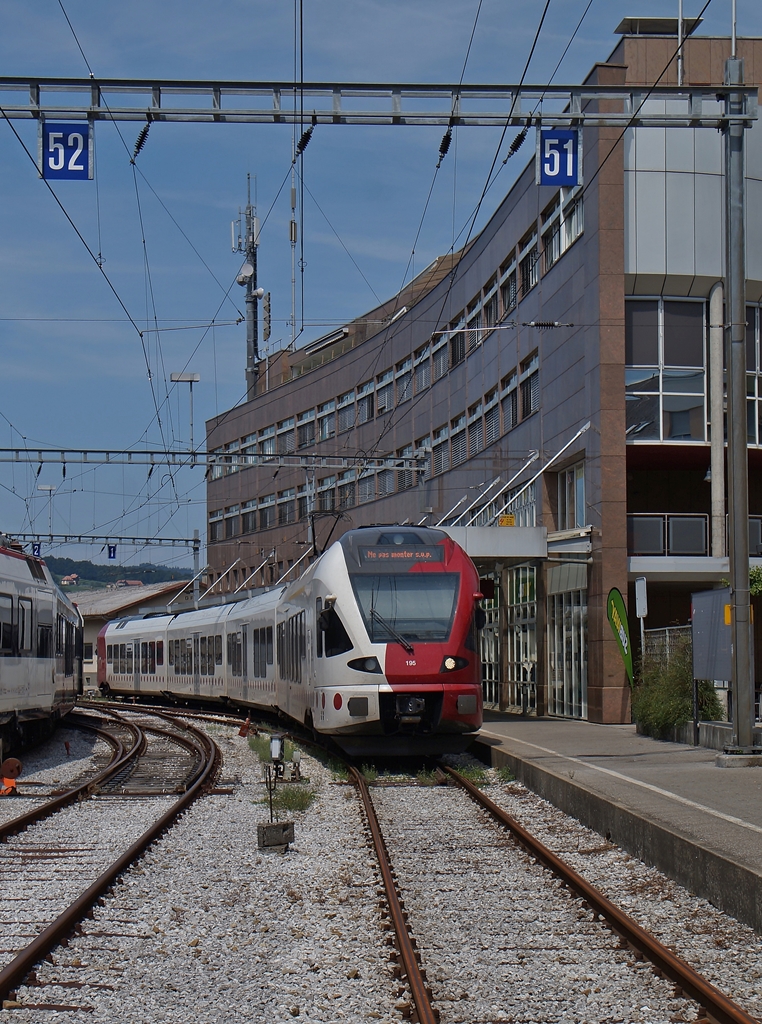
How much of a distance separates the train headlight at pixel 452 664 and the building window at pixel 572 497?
1190cm

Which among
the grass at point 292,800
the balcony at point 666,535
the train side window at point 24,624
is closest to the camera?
the grass at point 292,800

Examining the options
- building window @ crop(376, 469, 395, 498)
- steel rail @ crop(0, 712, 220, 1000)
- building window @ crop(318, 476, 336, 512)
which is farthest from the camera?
building window @ crop(318, 476, 336, 512)

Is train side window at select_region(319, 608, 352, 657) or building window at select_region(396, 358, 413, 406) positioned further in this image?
building window at select_region(396, 358, 413, 406)

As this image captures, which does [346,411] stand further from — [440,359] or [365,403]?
[440,359]

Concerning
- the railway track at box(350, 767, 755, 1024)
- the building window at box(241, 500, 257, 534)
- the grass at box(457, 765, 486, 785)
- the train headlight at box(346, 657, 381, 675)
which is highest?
the building window at box(241, 500, 257, 534)

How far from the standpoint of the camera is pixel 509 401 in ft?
113

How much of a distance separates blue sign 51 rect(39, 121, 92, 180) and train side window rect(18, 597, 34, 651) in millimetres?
6816

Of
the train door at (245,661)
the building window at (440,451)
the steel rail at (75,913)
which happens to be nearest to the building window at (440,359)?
the building window at (440,451)

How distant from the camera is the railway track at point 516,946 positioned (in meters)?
6.00

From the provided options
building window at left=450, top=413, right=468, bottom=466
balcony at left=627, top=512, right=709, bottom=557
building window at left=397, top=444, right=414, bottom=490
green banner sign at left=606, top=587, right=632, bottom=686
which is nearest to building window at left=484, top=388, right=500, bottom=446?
building window at left=450, top=413, right=468, bottom=466

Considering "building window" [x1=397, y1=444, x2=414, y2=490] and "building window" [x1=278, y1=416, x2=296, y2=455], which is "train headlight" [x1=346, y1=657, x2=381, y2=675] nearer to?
"building window" [x1=397, y1=444, x2=414, y2=490]

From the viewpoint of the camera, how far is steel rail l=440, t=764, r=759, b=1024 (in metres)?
5.75

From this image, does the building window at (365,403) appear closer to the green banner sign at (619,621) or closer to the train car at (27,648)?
the green banner sign at (619,621)

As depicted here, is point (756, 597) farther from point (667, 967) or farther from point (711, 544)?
point (667, 967)
